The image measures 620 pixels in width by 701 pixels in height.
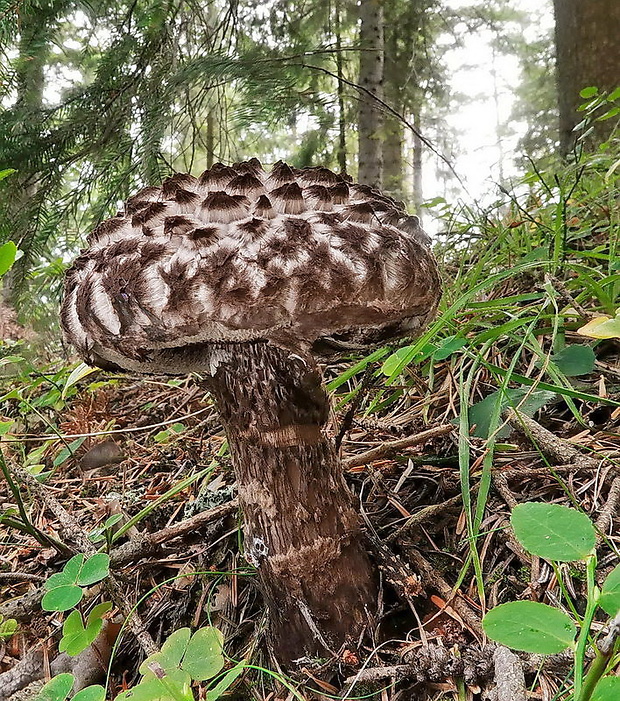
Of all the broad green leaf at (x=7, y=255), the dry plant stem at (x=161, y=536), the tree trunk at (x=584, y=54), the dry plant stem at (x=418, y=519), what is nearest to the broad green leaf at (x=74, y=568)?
the dry plant stem at (x=161, y=536)

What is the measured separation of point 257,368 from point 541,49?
9023 mm

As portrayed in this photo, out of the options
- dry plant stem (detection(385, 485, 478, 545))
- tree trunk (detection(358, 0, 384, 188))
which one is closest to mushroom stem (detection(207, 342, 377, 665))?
dry plant stem (detection(385, 485, 478, 545))

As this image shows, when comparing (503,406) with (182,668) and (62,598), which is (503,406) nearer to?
(182,668)

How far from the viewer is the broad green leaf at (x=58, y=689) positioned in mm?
1258

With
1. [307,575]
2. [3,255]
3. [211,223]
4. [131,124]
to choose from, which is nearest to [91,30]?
[131,124]

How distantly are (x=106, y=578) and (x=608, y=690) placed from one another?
141 centimetres

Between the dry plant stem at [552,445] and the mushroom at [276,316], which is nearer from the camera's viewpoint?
the mushroom at [276,316]

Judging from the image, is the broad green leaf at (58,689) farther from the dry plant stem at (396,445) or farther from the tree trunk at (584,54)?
the tree trunk at (584,54)

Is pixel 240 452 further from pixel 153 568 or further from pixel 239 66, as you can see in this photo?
pixel 239 66

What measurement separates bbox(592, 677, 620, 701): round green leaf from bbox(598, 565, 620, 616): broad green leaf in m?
0.11

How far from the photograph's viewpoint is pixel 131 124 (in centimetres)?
317

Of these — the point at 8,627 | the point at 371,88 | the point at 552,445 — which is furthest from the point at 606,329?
the point at 371,88

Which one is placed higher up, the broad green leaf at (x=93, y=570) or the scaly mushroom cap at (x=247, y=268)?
the scaly mushroom cap at (x=247, y=268)

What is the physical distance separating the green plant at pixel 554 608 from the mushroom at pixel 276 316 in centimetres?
63
